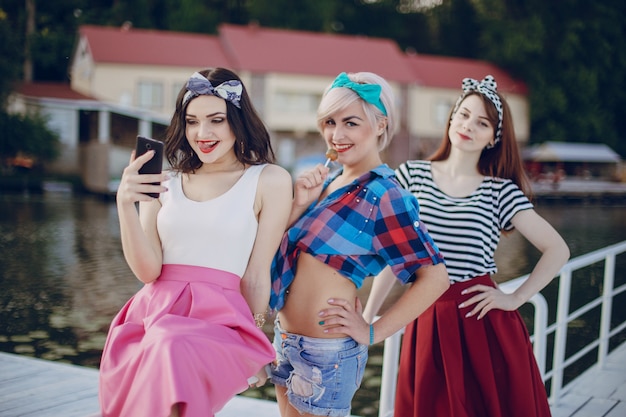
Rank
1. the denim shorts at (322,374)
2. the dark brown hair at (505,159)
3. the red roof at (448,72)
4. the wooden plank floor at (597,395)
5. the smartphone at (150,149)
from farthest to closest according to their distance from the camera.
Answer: the red roof at (448,72) < the wooden plank floor at (597,395) < the dark brown hair at (505,159) < the denim shorts at (322,374) < the smartphone at (150,149)

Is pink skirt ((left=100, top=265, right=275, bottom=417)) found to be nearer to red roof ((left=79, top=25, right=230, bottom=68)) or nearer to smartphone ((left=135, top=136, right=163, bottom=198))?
smartphone ((left=135, top=136, right=163, bottom=198))

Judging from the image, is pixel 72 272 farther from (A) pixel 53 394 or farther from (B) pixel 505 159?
(B) pixel 505 159

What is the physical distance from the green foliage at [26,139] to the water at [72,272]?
3.42 meters

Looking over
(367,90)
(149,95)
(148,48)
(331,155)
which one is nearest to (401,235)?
(331,155)

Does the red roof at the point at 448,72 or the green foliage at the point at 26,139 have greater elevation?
Result: the red roof at the point at 448,72

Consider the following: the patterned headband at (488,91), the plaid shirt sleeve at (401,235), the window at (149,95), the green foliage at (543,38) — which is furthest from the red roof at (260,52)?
the plaid shirt sleeve at (401,235)

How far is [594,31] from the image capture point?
3183cm

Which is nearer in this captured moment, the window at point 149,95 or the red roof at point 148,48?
the red roof at point 148,48

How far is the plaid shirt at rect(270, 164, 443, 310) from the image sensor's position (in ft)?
6.58

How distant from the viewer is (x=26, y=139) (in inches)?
922

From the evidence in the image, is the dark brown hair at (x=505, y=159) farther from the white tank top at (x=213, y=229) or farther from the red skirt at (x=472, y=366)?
the white tank top at (x=213, y=229)

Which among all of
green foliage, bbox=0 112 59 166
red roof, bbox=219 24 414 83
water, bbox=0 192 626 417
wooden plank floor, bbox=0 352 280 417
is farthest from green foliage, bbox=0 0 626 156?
wooden plank floor, bbox=0 352 280 417

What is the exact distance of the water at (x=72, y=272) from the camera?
6645mm

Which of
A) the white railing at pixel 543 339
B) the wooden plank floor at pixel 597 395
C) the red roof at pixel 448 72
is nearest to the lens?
the white railing at pixel 543 339
